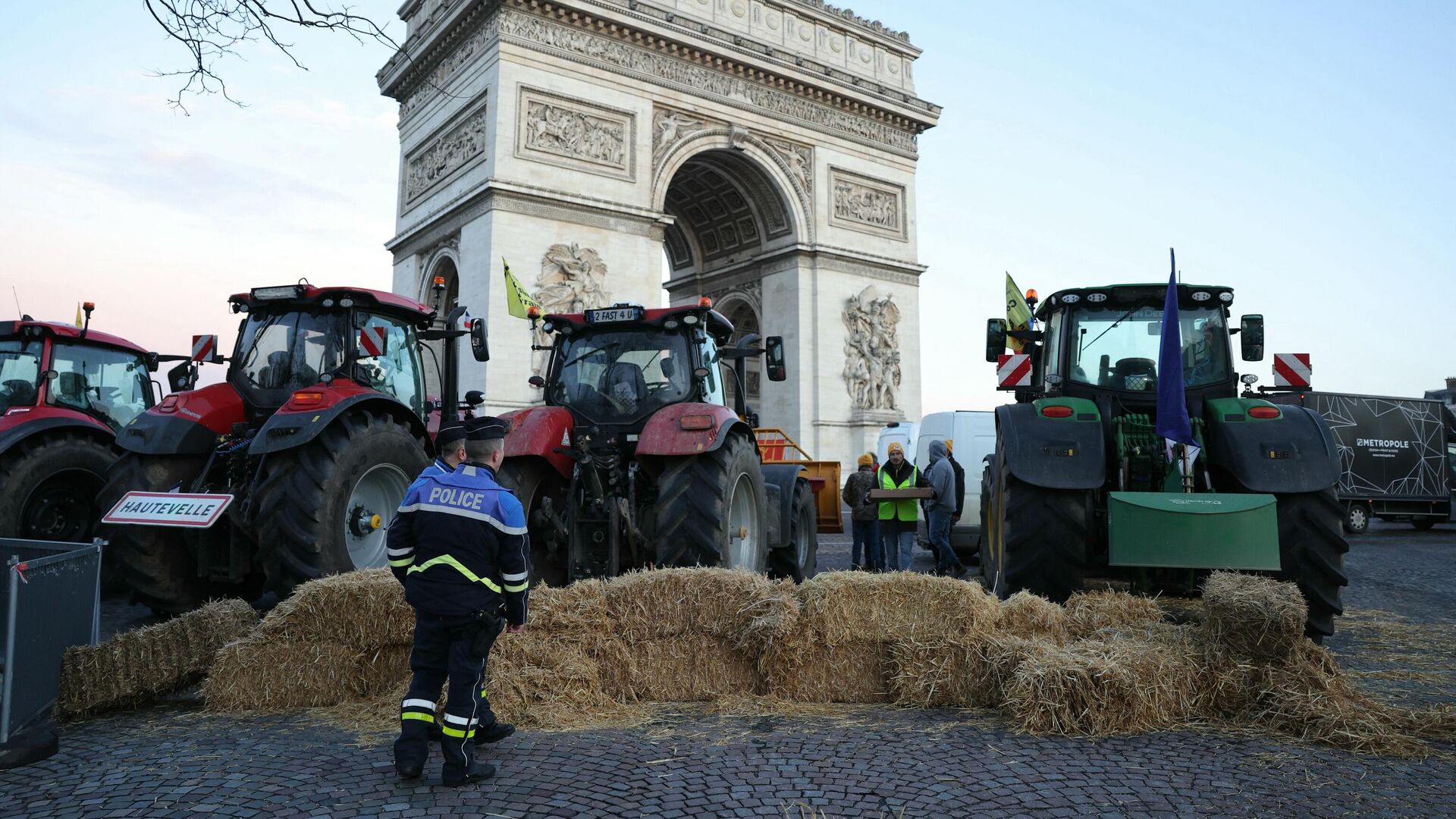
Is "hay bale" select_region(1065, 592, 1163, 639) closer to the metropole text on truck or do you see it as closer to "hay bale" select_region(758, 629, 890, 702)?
"hay bale" select_region(758, 629, 890, 702)

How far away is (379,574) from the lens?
4.67 meters

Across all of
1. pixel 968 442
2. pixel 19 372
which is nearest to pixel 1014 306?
pixel 968 442

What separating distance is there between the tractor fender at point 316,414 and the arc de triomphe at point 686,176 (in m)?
14.1

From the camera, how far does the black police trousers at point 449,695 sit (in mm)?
3365

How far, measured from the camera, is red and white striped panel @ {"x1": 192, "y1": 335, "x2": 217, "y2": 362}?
23.6ft

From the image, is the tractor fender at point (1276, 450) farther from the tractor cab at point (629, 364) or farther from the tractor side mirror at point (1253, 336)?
the tractor cab at point (629, 364)

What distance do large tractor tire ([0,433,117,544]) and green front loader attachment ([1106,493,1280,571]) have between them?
298 inches

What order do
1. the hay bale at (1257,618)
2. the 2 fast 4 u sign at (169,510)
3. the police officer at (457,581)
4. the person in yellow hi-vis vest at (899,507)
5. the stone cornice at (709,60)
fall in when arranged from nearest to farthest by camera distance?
the police officer at (457,581), the hay bale at (1257,618), the 2 fast 4 u sign at (169,510), the person in yellow hi-vis vest at (899,507), the stone cornice at (709,60)

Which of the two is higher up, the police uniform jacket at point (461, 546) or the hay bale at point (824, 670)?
the police uniform jacket at point (461, 546)

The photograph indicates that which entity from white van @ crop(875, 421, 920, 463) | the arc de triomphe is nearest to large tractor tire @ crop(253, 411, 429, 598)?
white van @ crop(875, 421, 920, 463)

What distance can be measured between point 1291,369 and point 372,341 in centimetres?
678

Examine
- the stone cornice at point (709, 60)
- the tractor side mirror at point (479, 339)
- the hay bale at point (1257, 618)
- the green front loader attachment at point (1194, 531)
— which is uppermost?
the stone cornice at point (709, 60)

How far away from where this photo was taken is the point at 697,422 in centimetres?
584

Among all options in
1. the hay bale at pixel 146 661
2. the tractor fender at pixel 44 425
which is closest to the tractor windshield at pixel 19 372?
the tractor fender at pixel 44 425
